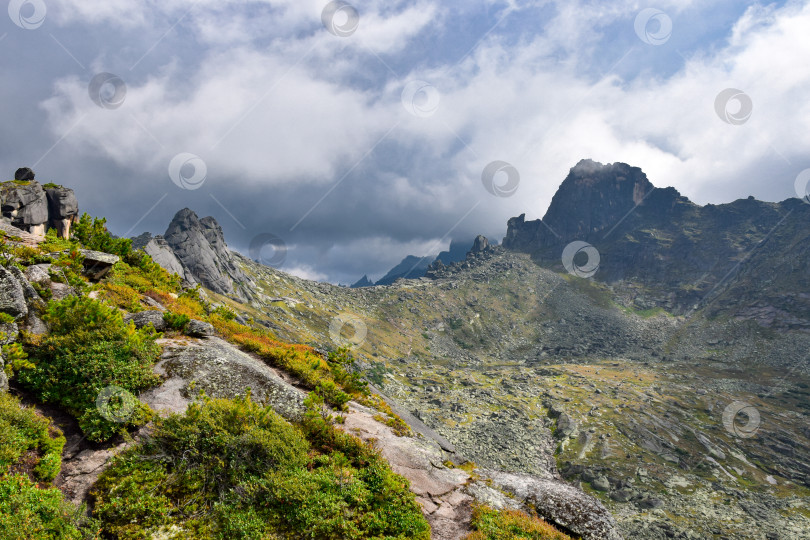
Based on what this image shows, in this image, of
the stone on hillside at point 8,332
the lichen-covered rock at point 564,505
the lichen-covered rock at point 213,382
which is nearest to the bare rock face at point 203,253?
the lichen-covered rock at point 213,382

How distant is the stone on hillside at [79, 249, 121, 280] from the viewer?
58.5ft

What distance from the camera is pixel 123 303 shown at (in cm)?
1639

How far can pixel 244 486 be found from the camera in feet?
28.7

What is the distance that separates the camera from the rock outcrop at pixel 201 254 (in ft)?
387

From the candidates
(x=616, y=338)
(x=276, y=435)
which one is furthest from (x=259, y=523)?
(x=616, y=338)

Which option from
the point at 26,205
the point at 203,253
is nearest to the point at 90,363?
the point at 26,205

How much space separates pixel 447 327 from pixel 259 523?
169145 mm

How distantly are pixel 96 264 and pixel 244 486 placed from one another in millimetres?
16344

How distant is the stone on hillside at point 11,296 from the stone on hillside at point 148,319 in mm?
3328

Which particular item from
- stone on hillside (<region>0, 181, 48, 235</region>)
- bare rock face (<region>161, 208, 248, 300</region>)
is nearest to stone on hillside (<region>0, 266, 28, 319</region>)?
stone on hillside (<region>0, 181, 48, 235</region>)

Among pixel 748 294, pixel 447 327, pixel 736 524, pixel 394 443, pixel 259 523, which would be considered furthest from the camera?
pixel 748 294

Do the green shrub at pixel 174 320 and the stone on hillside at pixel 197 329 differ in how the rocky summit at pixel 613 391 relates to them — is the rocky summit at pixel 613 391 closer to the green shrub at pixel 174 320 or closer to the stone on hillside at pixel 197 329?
the stone on hillside at pixel 197 329

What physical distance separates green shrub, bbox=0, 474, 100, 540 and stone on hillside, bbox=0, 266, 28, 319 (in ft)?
20.7

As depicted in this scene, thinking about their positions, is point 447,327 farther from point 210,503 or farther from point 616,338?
point 210,503
